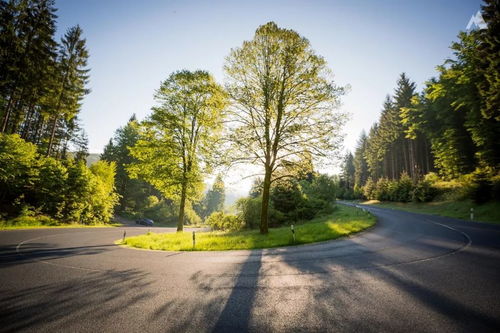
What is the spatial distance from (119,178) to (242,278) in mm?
48923

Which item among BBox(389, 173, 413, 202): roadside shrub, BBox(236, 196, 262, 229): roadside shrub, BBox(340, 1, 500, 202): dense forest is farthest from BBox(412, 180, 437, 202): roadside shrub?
BBox(236, 196, 262, 229): roadside shrub

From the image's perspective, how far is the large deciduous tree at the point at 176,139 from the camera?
17.5 metres

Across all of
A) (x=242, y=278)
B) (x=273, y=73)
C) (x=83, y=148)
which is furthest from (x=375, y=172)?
(x=83, y=148)

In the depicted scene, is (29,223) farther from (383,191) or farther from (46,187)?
(383,191)

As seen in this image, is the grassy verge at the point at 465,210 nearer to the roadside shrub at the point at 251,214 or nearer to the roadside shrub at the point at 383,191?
the roadside shrub at the point at 383,191

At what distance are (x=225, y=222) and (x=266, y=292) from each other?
53.6 ft

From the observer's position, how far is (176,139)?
18.4m

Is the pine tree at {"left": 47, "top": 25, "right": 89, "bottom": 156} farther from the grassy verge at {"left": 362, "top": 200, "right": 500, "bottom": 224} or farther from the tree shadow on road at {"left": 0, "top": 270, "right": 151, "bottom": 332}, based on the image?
the grassy verge at {"left": 362, "top": 200, "right": 500, "bottom": 224}

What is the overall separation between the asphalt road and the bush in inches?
446

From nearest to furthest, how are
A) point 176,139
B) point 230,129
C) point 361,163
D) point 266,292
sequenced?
point 266,292, point 230,129, point 176,139, point 361,163

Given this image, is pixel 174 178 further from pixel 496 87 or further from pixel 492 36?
pixel 492 36


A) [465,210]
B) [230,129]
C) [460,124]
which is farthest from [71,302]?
[460,124]

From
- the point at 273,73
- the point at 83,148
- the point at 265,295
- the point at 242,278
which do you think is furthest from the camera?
the point at 83,148

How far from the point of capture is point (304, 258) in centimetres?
852
